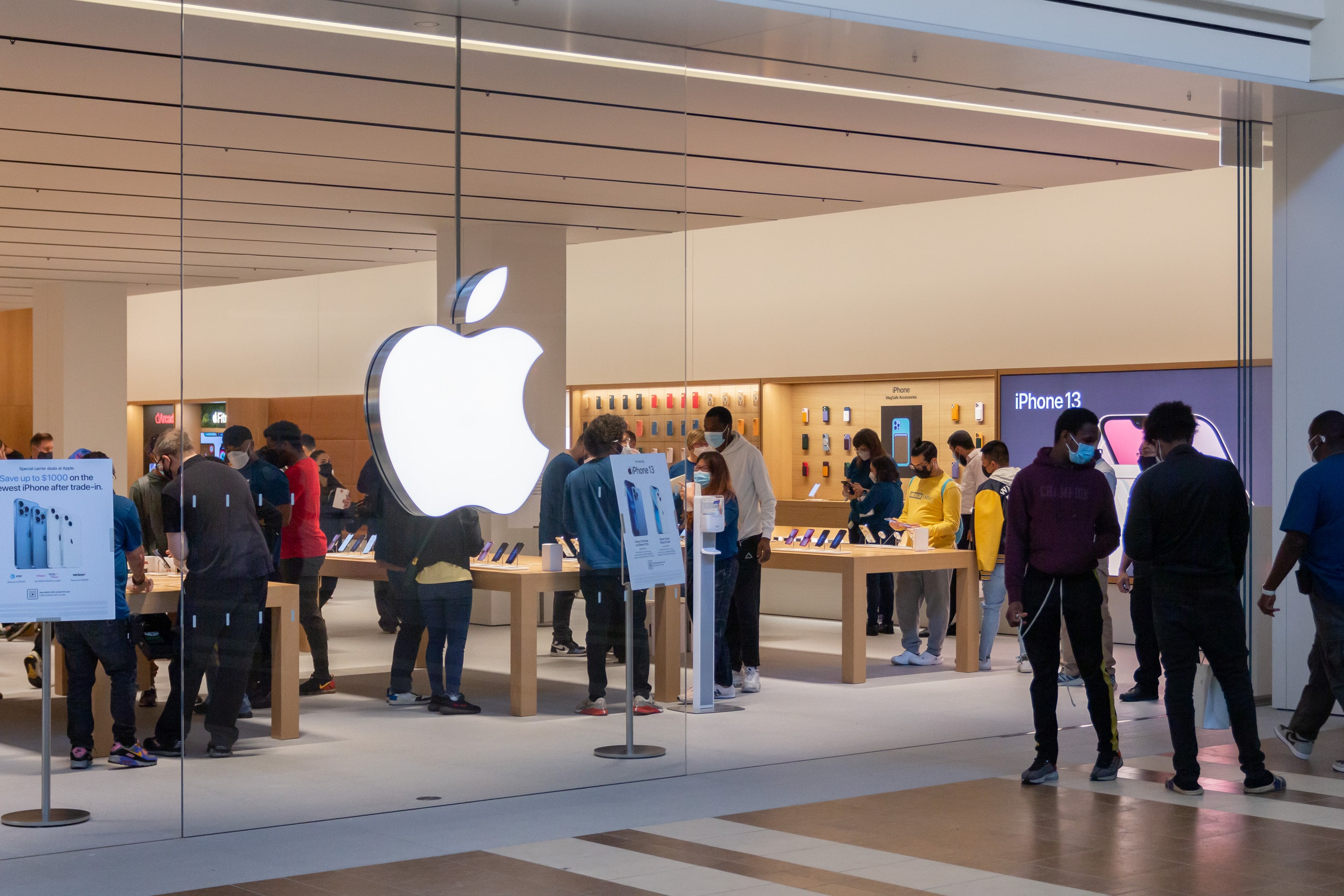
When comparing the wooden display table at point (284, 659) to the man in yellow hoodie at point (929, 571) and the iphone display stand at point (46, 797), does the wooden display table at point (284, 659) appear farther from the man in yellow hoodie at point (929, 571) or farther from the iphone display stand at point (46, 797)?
the man in yellow hoodie at point (929, 571)

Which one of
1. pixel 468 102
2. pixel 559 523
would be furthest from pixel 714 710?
pixel 468 102

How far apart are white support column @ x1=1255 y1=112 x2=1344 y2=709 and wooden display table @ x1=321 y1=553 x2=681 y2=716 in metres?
4.02

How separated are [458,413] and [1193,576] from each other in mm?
3232

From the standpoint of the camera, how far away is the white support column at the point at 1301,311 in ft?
28.2

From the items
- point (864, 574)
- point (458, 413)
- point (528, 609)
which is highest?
point (458, 413)

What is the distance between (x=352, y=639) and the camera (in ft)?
20.4

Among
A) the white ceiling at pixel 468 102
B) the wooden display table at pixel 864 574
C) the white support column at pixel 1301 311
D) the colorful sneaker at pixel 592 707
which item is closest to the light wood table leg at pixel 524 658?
the colorful sneaker at pixel 592 707

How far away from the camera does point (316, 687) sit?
611 centimetres

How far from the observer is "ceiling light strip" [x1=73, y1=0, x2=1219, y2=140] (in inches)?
244

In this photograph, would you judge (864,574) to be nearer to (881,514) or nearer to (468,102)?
(881,514)

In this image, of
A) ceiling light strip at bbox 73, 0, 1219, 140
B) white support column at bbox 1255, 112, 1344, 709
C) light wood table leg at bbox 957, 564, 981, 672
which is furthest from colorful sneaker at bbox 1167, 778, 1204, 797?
light wood table leg at bbox 957, 564, 981, 672

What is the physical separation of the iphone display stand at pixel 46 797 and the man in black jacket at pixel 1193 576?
4.53 m

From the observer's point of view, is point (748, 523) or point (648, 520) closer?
point (648, 520)

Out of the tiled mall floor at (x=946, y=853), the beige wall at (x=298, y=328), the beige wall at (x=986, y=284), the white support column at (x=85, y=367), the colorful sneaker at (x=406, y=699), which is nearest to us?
the tiled mall floor at (x=946, y=853)
